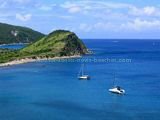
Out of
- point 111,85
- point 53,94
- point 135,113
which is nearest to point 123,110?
point 135,113

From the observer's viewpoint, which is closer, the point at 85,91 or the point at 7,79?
the point at 85,91

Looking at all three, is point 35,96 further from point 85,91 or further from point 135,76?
point 135,76

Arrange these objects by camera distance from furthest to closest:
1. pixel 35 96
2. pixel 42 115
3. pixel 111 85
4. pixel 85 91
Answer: pixel 111 85 → pixel 85 91 → pixel 35 96 → pixel 42 115

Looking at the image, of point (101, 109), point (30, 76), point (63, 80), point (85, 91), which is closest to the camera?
point (101, 109)

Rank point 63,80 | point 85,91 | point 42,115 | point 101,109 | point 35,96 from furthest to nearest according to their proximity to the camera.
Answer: point 63,80 → point 85,91 → point 35,96 → point 101,109 → point 42,115

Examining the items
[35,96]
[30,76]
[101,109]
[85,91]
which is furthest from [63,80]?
[101,109]

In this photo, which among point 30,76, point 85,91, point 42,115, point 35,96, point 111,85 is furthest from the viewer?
point 30,76

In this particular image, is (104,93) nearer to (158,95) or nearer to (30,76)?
(158,95)

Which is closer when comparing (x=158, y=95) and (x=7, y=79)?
(x=158, y=95)

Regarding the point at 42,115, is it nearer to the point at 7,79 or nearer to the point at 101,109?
the point at 101,109
